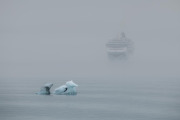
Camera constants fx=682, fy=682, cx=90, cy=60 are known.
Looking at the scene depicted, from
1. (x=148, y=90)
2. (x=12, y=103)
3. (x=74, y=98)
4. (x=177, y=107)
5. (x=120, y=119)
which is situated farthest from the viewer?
(x=148, y=90)

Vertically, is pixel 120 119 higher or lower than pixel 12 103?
lower

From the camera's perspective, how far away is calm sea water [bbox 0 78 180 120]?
52375 millimetres

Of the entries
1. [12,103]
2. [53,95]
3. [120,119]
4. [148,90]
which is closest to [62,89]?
[53,95]

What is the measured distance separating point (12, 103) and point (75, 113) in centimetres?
1042

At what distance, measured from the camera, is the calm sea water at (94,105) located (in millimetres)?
52375

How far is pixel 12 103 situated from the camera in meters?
62.8

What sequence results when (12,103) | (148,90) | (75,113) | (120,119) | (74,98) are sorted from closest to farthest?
1. (120,119)
2. (75,113)
3. (12,103)
4. (74,98)
5. (148,90)

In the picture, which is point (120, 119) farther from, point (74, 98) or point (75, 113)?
point (74, 98)

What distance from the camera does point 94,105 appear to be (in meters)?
60.5

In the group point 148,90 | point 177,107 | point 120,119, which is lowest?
point 120,119

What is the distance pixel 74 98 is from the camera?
6688cm

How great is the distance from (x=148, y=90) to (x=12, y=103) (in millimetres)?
20146

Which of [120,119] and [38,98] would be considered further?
[38,98]

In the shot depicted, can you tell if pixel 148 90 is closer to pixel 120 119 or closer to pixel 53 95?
pixel 53 95
